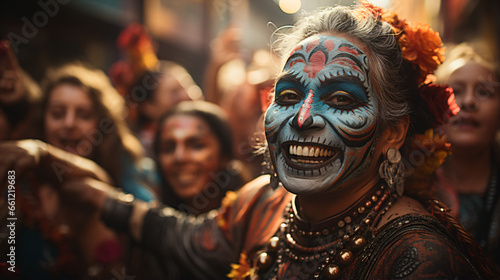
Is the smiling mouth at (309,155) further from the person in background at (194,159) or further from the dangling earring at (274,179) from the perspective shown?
the person in background at (194,159)

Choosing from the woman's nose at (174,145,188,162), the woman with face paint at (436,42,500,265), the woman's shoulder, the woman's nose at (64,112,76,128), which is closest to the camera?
the woman's shoulder

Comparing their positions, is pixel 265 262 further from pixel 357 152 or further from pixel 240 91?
pixel 240 91

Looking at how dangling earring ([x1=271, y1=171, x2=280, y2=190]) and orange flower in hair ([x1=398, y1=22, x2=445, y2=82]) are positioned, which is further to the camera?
dangling earring ([x1=271, y1=171, x2=280, y2=190])

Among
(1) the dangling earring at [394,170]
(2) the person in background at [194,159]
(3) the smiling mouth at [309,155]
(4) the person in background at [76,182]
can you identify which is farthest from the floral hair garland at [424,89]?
(4) the person in background at [76,182]

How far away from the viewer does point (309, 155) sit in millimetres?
1913

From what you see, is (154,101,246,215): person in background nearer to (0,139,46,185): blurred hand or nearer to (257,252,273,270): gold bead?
(0,139,46,185): blurred hand

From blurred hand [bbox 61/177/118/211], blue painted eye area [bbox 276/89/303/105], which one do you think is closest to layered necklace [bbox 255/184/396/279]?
blue painted eye area [bbox 276/89/303/105]

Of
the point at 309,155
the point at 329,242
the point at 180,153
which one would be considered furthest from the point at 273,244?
the point at 180,153

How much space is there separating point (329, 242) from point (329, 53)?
891mm

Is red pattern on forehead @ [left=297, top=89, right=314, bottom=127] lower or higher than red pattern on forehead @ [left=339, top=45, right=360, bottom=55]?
lower

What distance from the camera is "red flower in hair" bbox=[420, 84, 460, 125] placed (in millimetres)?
2104

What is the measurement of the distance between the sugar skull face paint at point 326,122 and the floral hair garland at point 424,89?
28 cm

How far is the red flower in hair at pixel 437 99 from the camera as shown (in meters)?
2.10

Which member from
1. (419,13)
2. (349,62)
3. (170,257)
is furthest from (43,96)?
(419,13)
